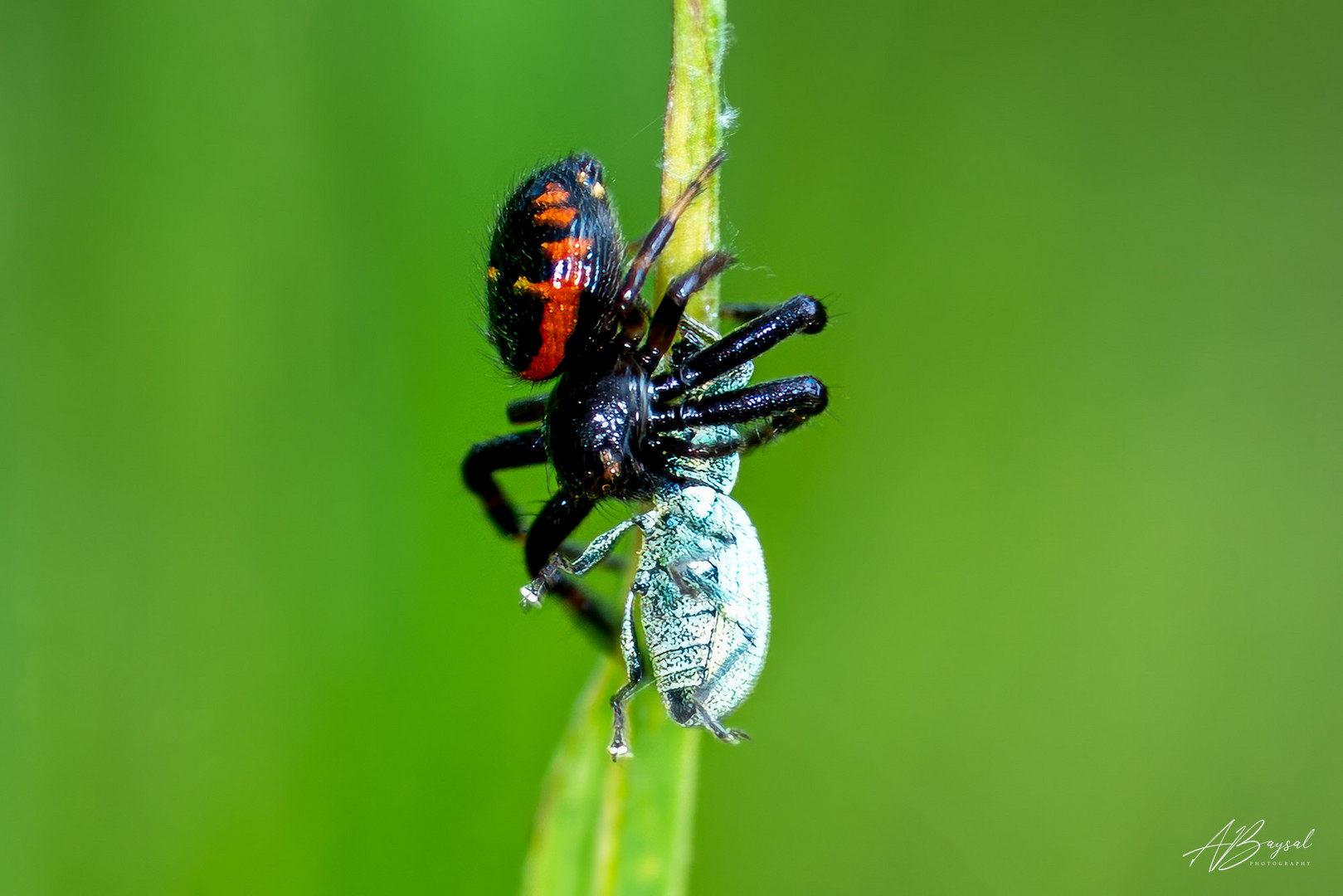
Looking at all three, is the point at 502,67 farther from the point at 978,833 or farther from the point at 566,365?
the point at 978,833

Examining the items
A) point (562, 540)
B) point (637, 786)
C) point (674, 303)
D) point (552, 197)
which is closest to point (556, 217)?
point (552, 197)

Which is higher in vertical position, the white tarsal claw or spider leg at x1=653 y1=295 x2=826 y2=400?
spider leg at x1=653 y1=295 x2=826 y2=400

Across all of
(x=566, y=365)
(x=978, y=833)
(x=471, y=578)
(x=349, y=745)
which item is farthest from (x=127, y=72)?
(x=978, y=833)

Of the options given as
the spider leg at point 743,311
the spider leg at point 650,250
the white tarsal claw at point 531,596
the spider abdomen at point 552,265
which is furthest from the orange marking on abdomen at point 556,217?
the white tarsal claw at point 531,596

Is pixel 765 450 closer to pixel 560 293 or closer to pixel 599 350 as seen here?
pixel 599 350

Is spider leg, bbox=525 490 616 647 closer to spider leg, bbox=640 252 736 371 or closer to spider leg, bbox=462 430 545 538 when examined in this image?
spider leg, bbox=462 430 545 538

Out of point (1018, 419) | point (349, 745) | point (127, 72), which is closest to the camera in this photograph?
point (349, 745)
